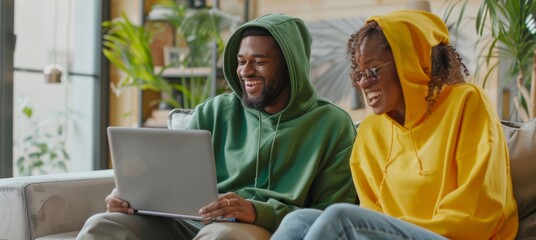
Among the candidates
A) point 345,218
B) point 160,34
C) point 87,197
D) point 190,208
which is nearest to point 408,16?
point 345,218

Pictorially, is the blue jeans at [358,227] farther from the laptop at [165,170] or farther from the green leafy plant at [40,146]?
the green leafy plant at [40,146]

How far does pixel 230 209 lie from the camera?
2.10 metres

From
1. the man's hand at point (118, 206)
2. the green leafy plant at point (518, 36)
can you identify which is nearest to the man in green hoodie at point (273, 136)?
the man's hand at point (118, 206)

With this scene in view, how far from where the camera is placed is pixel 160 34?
201 inches

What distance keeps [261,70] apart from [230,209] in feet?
1.77

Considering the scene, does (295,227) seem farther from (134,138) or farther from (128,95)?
(128,95)

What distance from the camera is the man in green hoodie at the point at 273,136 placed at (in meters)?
2.34

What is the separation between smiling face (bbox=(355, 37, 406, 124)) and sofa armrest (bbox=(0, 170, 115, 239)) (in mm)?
1070

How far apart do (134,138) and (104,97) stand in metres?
2.98

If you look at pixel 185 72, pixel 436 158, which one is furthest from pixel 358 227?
pixel 185 72

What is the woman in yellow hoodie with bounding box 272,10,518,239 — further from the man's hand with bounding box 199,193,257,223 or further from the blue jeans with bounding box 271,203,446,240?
the man's hand with bounding box 199,193,257,223

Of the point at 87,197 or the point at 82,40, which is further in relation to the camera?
the point at 82,40

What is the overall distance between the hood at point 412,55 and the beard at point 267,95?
52cm

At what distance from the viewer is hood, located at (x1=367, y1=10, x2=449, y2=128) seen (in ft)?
6.58
